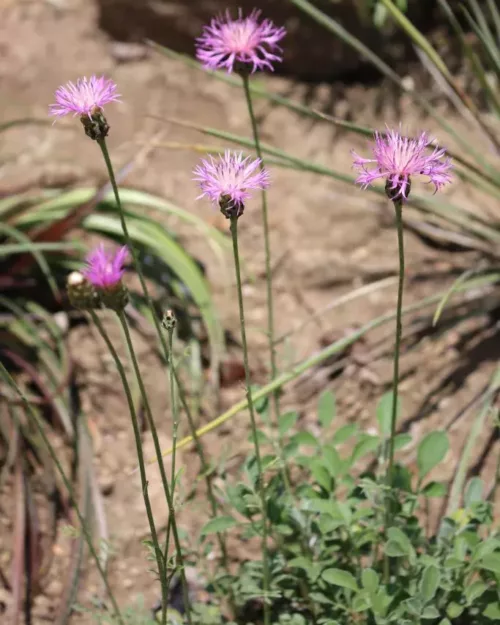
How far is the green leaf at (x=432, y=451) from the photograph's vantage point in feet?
3.96

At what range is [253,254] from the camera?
220 cm

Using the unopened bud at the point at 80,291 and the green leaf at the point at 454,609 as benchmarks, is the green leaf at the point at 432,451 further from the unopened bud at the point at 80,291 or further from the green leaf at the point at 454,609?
the unopened bud at the point at 80,291

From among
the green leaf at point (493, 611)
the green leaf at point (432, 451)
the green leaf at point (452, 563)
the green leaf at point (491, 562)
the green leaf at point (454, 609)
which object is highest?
the green leaf at point (432, 451)

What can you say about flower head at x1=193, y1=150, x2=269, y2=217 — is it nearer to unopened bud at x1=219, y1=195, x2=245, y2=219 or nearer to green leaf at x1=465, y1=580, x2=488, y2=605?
unopened bud at x1=219, y1=195, x2=245, y2=219

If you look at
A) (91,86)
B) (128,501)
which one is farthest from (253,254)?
(91,86)

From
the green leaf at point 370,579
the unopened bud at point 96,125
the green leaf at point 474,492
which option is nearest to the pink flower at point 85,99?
the unopened bud at point 96,125

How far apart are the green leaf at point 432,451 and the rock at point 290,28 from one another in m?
1.79

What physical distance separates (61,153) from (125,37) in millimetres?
630

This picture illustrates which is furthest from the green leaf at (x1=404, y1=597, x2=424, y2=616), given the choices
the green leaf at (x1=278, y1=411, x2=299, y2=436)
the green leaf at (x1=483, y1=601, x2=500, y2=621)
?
the green leaf at (x1=278, y1=411, x2=299, y2=436)

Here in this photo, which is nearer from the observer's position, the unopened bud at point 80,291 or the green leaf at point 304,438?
the unopened bud at point 80,291

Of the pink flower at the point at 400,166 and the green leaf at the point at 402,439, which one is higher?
the pink flower at the point at 400,166

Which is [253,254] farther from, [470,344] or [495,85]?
[495,85]

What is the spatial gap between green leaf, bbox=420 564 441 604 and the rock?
2.03 metres

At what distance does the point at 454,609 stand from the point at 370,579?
125mm
